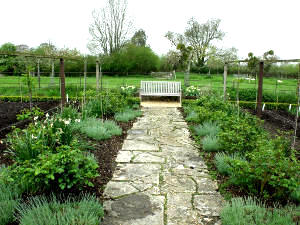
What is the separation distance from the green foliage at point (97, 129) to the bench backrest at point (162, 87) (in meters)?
5.53

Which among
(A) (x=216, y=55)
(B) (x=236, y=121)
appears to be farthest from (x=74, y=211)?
(A) (x=216, y=55)

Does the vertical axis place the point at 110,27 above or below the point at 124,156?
above

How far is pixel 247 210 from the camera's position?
1.99 metres

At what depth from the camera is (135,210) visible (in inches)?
88.2

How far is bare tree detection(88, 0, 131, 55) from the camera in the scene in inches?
885

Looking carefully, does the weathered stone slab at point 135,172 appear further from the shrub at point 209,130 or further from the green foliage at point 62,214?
the shrub at point 209,130

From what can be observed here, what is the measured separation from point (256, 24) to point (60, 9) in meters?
8.32

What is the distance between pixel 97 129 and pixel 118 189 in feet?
5.97

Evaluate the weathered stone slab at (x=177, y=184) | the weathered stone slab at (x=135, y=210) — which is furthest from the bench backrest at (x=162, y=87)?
the weathered stone slab at (x=135, y=210)

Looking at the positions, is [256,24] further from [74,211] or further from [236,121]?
[74,211]

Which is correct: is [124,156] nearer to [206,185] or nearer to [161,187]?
[161,187]

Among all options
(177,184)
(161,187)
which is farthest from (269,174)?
(161,187)

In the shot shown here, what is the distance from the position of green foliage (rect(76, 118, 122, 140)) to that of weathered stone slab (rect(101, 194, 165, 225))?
1.91m

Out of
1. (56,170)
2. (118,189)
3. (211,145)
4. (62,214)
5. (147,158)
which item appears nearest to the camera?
(62,214)
